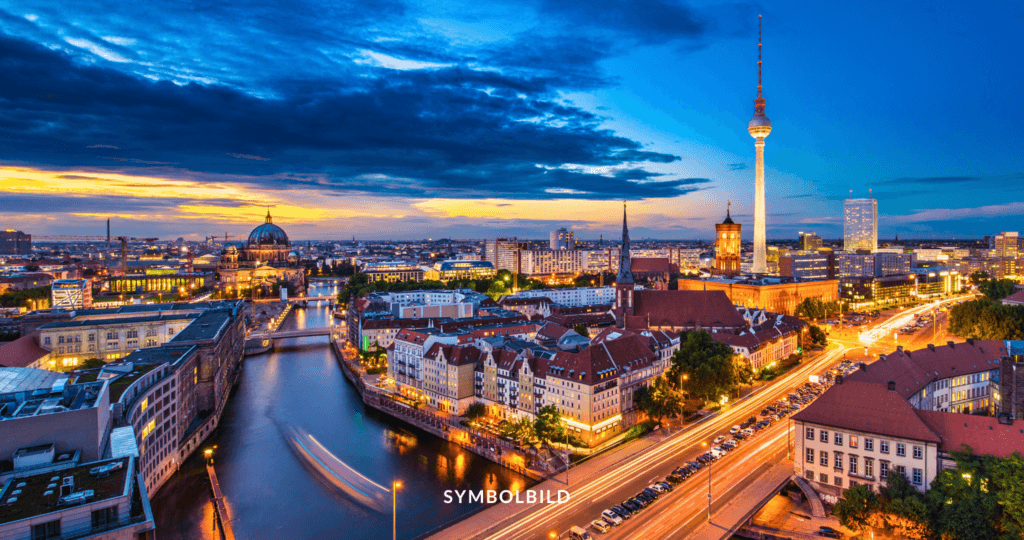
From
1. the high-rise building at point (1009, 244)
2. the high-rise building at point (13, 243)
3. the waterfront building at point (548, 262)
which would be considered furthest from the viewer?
the high-rise building at point (13, 243)

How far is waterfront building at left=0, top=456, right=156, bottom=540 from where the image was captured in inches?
442

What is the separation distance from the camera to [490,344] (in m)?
34.3

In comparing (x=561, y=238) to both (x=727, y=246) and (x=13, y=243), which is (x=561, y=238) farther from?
(x=13, y=243)

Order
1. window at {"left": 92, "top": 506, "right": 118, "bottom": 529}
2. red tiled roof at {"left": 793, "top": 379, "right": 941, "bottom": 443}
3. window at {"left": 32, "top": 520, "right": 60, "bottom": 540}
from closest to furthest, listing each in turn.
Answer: window at {"left": 32, "top": 520, "right": 60, "bottom": 540} → window at {"left": 92, "top": 506, "right": 118, "bottom": 529} → red tiled roof at {"left": 793, "top": 379, "right": 941, "bottom": 443}

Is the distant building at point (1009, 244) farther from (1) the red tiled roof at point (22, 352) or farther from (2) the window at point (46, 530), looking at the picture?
(1) the red tiled roof at point (22, 352)

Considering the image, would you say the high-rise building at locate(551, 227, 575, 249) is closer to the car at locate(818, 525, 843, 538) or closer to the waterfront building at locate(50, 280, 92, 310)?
the waterfront building at locate(50, 280, 92, 310)

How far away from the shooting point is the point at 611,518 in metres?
18.0

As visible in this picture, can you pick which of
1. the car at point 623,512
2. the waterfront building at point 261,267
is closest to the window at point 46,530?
the car at point 623,512

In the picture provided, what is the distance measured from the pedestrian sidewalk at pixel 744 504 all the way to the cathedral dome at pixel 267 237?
10883cm

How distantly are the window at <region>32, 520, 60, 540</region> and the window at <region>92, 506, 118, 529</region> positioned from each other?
0.62m

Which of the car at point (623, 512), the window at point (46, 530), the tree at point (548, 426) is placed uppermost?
the window at point (46, 530)

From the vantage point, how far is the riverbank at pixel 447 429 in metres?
25.6

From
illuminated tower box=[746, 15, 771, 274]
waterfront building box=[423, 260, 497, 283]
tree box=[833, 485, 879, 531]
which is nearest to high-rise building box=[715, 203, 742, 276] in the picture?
illuminated tower box=[746, 15, 771, 274]

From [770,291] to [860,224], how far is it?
11292 cm
